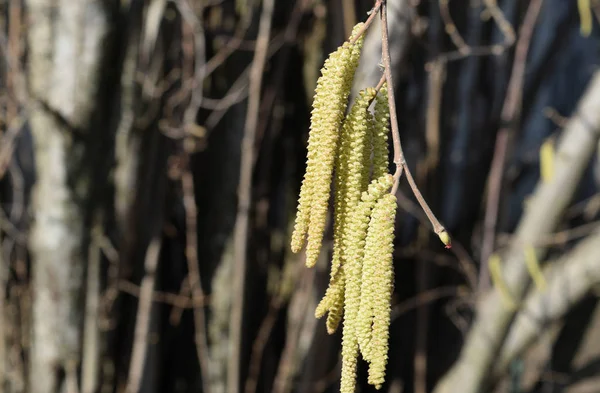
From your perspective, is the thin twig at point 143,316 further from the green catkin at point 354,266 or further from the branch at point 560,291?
the green catkin at point 354,266

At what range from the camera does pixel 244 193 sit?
215cm

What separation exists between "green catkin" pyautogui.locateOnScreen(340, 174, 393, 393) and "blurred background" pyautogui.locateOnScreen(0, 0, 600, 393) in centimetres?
105

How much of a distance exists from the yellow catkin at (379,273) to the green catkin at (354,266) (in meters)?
0.01

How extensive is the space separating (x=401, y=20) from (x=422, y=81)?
0.99 metres

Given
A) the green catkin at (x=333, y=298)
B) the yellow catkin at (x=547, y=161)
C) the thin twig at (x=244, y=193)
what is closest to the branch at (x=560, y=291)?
the yellow catkin at (x=547, y=161)

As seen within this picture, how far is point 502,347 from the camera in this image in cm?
215

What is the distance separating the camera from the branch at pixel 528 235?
6.11ft

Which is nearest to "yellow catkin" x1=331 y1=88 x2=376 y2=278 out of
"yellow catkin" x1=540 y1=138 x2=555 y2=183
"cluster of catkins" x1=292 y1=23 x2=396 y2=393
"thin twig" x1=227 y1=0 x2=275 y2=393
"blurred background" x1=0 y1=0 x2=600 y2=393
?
"cluster of catkins" x1=292 y1=23 x2=396 y2=393

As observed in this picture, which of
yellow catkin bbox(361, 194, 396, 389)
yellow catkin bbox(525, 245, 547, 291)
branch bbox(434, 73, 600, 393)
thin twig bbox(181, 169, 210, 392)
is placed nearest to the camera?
yellow catkin bbox(361, 194, 396, 389)

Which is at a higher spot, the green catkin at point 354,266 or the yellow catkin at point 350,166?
the yellow catkin at point 350,166

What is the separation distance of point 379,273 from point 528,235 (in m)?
1.47

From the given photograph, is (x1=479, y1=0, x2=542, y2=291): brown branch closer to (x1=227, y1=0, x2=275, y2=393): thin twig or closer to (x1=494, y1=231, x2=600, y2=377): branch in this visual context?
(x1=494, y1=231, x2=600, y2=377): branch

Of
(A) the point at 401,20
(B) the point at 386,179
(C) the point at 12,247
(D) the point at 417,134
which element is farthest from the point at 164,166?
(B) the point at 386,179

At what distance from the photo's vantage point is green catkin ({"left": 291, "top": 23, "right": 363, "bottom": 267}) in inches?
26.6
